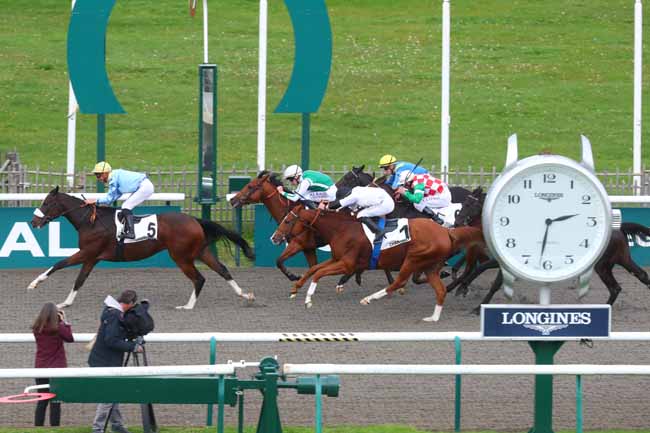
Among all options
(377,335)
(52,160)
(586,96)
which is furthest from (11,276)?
(586,96)

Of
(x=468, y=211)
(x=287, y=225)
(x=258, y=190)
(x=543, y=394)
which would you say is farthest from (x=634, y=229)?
(x=543, y=394)

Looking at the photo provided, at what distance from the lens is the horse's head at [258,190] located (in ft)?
55.6

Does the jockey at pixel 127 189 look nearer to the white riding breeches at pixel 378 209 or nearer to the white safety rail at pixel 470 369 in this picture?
the white riding breeches at pixel 378 209

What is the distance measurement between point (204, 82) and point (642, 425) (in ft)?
29.3

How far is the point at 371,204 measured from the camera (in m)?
15.5

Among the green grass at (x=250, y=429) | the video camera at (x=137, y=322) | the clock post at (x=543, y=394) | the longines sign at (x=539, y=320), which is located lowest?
the green grass at (x=250, y=429)

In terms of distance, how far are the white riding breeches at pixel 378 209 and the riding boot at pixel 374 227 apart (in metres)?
0.06

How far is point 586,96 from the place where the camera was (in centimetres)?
3388

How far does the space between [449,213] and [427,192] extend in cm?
37

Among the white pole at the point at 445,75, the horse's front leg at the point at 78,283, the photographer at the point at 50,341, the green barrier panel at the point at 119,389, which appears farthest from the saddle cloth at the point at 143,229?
the green barrier panel at the point at 119,389

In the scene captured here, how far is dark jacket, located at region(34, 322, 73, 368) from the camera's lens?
10016 millimetres

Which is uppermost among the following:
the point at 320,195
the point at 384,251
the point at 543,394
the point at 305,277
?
the point at 320,195

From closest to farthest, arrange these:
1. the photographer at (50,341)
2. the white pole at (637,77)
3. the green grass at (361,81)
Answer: the photographer at (50,341) → the white pole at (637,77) → the green grass at (361,81)

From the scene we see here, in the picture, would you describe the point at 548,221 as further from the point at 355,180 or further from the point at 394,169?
the point at 355,180
